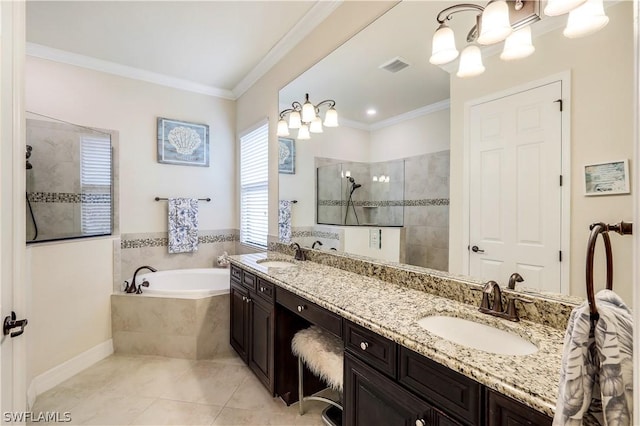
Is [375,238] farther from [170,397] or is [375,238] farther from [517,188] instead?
[170,397]

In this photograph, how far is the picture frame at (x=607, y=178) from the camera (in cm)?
94

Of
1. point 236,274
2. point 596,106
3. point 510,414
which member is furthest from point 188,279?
point 596,106

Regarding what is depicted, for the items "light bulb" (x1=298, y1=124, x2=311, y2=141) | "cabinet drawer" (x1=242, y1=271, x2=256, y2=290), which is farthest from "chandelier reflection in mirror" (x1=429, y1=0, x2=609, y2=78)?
"cabinet drawer" (x1=242, y1=271, x2=256, y2=290)

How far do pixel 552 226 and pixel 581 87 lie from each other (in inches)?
19.7

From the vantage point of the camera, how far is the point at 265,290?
2.03 meters

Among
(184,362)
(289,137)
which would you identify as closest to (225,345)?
(184,362)

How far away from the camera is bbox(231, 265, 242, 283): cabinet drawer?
2.48 meters

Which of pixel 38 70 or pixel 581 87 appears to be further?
pixel 38 70

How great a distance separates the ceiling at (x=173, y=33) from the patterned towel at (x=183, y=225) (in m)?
1.43

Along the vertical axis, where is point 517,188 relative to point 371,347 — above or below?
above

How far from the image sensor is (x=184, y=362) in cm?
259

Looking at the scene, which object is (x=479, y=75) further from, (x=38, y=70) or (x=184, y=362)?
(x=38, y=70)

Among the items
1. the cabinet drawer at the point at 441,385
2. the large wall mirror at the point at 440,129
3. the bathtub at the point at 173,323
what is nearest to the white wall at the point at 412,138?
the large wall mirror at the point at 440,129

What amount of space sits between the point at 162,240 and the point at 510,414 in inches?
136
